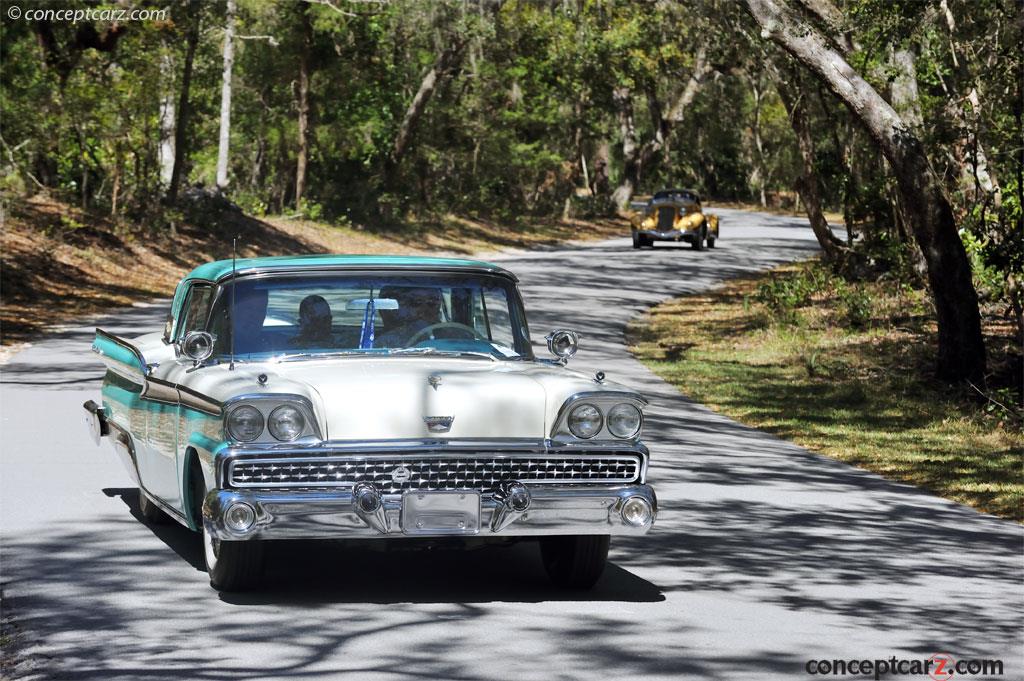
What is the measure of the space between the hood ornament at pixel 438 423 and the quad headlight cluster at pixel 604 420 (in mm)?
574

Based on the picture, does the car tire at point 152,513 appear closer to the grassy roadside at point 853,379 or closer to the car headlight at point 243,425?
the car headlight at point 243,425

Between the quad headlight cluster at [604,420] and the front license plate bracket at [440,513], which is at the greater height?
the quad headlight cluster at [604,420]

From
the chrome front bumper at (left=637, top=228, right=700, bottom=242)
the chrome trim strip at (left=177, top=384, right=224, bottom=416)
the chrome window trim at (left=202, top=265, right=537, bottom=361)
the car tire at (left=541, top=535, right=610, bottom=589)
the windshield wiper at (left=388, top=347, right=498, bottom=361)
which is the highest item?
the chrome front bumper at (left=637, top=228, right=700, bottom=242)

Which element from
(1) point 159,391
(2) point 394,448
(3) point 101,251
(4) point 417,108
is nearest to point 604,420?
(2) point 394,448

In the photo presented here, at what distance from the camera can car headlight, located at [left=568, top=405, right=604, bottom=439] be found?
7039 mm

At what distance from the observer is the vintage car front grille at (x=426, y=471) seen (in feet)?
21.7

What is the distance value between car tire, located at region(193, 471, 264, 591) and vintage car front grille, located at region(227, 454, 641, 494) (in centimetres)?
45

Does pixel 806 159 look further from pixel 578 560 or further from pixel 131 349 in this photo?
pixel 578 560

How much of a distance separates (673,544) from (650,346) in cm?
1475

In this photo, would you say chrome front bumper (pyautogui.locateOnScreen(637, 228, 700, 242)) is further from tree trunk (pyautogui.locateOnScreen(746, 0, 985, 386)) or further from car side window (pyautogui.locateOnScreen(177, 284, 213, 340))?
car side window (pyautogui.locateOnScreen(177, 284, 213, 340))

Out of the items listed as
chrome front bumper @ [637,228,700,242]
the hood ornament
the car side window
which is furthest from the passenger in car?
chrome front bumper @ [637,228,700,242]

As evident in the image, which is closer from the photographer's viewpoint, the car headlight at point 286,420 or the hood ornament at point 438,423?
the car headlight at point 286,420

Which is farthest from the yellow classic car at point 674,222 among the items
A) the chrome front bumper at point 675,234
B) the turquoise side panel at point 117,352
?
the turquoise side panel at point 117,352

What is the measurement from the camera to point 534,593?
7.54m
